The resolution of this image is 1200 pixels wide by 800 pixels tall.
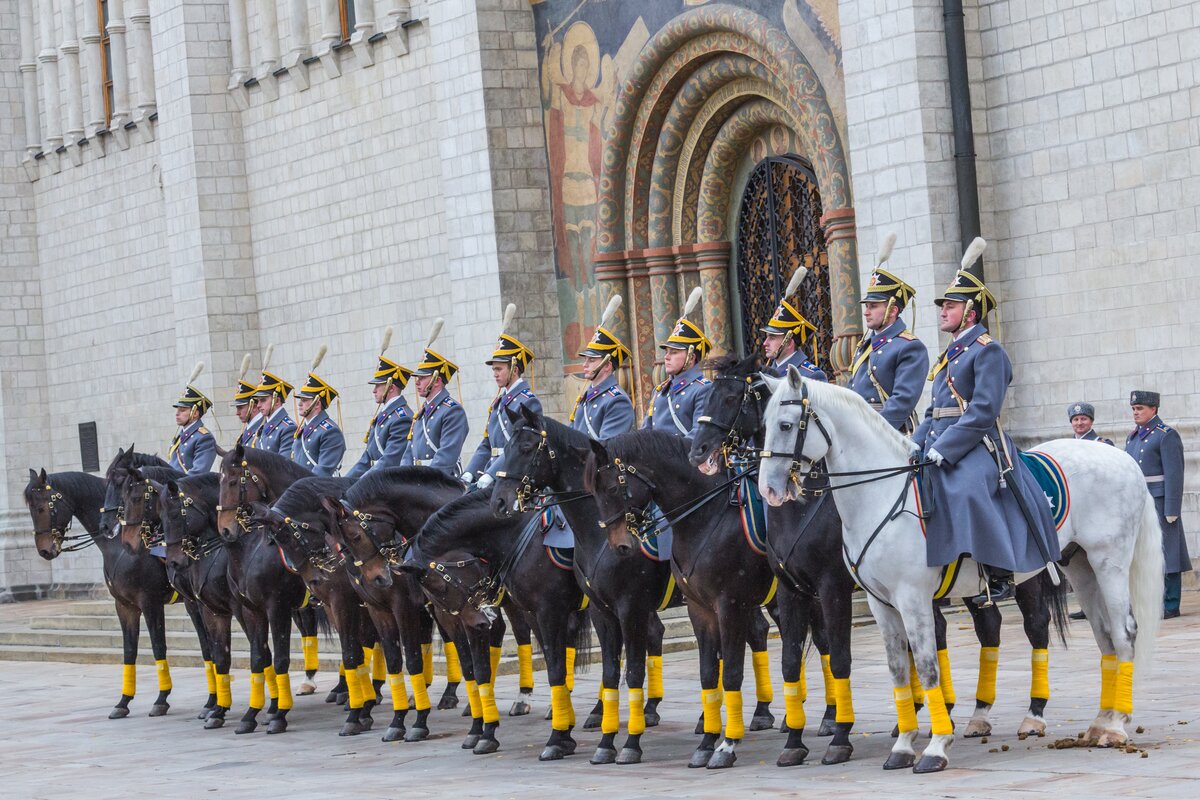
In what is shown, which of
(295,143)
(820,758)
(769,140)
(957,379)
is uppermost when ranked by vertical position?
(295,143)

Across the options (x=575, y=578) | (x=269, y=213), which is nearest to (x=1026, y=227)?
(x=575, y=578)

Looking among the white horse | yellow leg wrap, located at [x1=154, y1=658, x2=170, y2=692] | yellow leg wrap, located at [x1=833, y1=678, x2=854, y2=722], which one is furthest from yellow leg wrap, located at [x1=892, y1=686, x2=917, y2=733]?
yellow leg wrap, located at [x1=154, y1=658, x2=170, y2=692]

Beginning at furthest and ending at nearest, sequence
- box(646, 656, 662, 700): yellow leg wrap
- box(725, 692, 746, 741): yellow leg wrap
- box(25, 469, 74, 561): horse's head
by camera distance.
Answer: box(25, 469, 74, 561): horse's head
box(646, 656, 662, 700): yellow leg wrap
box(725, 692, 746, 741): yellow leg wrap

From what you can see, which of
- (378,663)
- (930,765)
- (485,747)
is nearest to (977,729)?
(930,765)

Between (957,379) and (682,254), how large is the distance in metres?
9.34

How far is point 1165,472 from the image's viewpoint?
12.4 m

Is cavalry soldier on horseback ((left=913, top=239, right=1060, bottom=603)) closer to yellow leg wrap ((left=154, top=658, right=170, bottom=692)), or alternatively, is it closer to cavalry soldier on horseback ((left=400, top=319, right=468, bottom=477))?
cavalry soldier on horseback ((left=400, top=319, right=468, bottom=477))

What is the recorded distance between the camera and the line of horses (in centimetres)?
811

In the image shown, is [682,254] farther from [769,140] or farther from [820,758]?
[820,758]

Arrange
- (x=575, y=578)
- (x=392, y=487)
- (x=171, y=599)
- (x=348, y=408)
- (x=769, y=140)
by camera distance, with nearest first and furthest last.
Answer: (x=575, y=578) < (x=392, y=487) < (x=171, y=599) < (x=769, y=140) < (x=348, y=408)

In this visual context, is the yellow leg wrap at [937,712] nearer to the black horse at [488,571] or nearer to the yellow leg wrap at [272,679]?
the black horse at [488,571]

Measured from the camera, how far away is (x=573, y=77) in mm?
18359

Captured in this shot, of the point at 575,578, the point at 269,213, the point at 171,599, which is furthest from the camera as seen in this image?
the point at 269,213

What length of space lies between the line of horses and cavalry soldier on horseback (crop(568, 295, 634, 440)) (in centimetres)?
83
